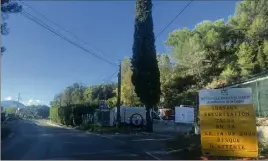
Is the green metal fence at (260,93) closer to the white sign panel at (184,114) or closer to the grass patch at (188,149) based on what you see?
the grass patch at (188,149)

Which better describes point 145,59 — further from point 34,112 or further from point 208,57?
point 34,112

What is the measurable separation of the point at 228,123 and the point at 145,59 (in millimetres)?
21715

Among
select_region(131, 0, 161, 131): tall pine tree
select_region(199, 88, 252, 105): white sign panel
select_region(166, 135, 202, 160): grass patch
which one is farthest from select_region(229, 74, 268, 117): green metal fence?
select_region(131, 0, 161, 131): tall pine tree

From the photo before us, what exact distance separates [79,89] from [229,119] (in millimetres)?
94486

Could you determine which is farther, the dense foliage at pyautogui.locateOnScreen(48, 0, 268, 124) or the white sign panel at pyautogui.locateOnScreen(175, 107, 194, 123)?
the dense foliage at pyautogui.locateOnScreen(48, 0, 268, 124)

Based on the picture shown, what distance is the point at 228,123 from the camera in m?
14.1

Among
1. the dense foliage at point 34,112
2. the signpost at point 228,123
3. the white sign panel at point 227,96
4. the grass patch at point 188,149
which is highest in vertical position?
the dense foliage at point 34,112

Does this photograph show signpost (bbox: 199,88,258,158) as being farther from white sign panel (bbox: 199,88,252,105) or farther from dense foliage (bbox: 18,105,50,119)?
dense foliage (bbox: 18,105,50,119)

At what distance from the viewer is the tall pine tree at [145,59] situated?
34.7 metres

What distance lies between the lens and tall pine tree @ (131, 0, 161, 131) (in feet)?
114

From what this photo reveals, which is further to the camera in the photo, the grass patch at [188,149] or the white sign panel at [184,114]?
the white sign panel at [184,114]

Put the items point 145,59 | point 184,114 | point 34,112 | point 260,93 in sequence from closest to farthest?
point 260,93
point 145,59
point 184,114
point 34,112

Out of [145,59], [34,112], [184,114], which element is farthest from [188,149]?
[34,112]

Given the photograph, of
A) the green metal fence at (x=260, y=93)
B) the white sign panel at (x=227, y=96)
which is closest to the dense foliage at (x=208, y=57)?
the green metal fence at (x=260, y=93)
